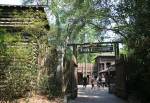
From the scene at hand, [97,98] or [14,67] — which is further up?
[14,67]

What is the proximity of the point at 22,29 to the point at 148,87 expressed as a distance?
264 inches

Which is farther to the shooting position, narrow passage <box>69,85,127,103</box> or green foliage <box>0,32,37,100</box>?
narrow passage <box>69,85,127,103</box>

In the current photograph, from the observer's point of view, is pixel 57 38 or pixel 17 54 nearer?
pixel 17 54

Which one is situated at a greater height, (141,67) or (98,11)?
(98,11)

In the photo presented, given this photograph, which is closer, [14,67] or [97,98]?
[14,67]

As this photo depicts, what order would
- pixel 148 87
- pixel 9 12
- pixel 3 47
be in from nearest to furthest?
pixel 3 47 < pixel 148 87 < pixel 9 12

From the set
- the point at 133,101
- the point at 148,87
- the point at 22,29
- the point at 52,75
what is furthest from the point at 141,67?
the point at 22,29

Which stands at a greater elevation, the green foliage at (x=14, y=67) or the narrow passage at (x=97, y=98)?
the green foliage at (x=14, y=67)

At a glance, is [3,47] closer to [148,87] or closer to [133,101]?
[148,87]

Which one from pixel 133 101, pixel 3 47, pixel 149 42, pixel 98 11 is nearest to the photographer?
pixel 3 47

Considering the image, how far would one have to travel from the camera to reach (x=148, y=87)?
2014 centimetres

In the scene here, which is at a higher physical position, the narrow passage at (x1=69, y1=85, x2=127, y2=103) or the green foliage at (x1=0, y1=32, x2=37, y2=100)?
the green foliage at (x1=0, y1=32, x2=37, y2=100)

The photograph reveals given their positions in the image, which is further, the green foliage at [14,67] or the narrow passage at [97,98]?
the narrow passage at [97,98]

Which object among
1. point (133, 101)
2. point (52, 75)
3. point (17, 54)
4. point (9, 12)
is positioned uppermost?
point (9, 12)
